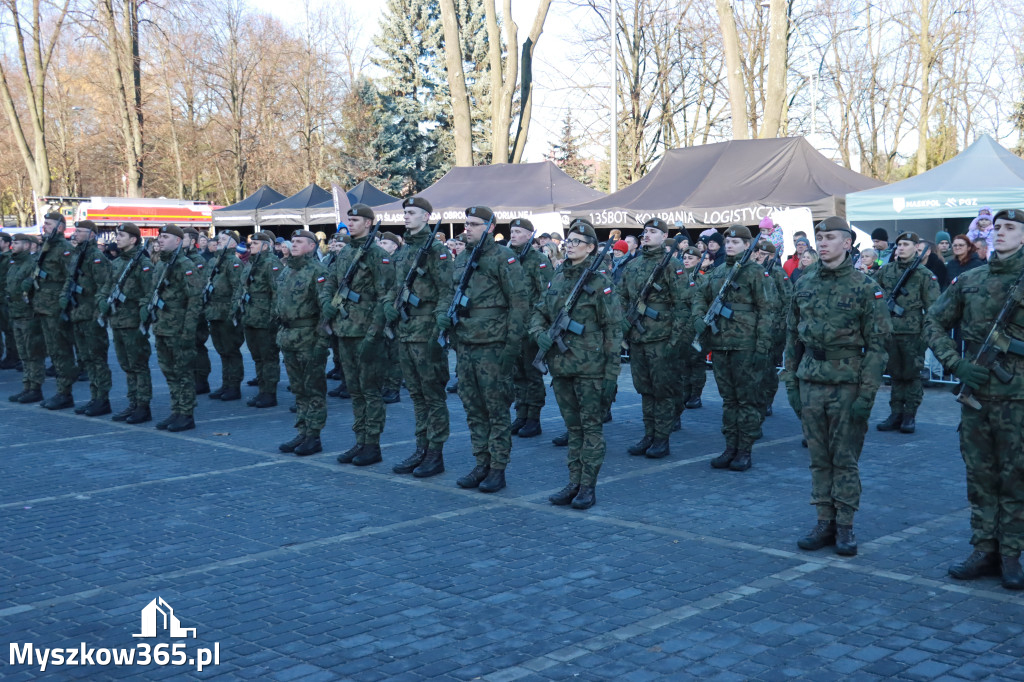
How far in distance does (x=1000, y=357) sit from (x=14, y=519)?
22.3ft

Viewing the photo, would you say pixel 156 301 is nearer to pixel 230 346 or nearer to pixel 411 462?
pixel 230 346

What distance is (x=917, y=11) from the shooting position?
3603cm

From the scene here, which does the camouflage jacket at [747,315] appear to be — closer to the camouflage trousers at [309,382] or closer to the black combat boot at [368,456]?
the black combat boot at [368,456]

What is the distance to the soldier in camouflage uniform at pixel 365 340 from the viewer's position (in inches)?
351

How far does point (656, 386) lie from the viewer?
9.29 meters

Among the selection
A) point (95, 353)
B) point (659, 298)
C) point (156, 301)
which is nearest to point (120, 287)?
point (156, 301)

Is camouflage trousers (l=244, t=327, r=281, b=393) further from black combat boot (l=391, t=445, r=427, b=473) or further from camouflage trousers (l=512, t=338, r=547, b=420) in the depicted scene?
black combat boot (l=391, t=445, r=427, b=473)

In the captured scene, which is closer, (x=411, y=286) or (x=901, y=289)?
(x=411, y=286)

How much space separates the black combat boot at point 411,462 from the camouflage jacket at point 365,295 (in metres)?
1.10

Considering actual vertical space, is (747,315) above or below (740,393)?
above

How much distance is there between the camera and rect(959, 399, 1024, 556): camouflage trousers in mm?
5539

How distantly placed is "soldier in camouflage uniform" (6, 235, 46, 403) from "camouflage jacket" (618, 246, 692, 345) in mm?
8087

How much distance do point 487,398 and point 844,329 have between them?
2.95 m

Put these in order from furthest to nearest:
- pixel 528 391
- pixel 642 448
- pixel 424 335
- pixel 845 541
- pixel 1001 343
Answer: pixel 528 391 → pixel 642 448 → pixel 424 335 → pixel 845 541 → pixel 1001 343
